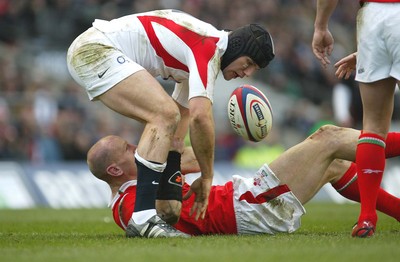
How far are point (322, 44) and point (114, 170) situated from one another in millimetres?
1972

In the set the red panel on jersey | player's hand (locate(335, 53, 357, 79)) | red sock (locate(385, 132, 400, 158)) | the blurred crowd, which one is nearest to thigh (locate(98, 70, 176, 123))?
the red panel on jersey

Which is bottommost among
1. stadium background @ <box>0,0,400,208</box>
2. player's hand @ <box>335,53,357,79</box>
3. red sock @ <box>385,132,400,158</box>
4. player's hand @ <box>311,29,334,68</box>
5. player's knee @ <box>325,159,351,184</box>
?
stadium background @ <box>0,0,400,208</box>

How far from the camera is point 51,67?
19.1 meters

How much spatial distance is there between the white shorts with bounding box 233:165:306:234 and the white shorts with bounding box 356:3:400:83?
3.71ft

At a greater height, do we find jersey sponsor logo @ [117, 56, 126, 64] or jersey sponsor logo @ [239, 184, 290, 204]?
jersey sponsor logo @ [117, 56, 126, 64]

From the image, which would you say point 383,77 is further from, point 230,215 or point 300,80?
point 300,80

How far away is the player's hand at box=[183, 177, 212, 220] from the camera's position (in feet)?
22.1

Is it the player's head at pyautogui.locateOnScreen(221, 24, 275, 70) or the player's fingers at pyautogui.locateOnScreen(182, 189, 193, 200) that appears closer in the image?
the player's fingers at pyautogui.locateOnScreen(182, 189, 193, 200)

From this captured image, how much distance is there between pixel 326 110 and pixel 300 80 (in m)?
1.60

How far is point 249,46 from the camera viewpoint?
7.18 metres

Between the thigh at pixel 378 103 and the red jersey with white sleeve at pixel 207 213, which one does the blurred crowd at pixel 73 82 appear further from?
the thigh at pixel 378 103

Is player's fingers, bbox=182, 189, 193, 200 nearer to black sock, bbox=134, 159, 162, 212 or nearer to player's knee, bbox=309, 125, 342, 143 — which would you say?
black sock, bbox=134, 159, 162, 212

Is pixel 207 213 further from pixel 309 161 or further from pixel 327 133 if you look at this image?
pixel 327 133

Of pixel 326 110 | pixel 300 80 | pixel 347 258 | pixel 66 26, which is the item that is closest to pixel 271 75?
pixel 300 80
